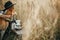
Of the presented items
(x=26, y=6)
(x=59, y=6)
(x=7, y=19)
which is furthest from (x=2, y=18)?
(x=59, y=6)

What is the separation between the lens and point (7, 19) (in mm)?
2850

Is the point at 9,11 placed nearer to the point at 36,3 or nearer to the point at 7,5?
the point at 7,5

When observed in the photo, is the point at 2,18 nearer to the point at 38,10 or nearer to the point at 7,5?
the point at 7,5

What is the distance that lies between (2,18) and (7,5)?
13cm

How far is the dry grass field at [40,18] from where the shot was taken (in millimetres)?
2914

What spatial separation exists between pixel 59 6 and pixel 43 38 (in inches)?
12.6

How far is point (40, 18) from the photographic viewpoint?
2922 millimetres

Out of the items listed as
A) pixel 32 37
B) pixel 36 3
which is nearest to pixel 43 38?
pixel 32 37

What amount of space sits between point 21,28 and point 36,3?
10.3 inches

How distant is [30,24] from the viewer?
2932 millimetres

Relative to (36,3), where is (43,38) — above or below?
below

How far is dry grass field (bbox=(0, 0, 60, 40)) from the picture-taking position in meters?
2.91

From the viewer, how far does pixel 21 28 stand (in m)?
2.91

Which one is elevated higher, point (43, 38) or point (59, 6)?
point (59, 6)
